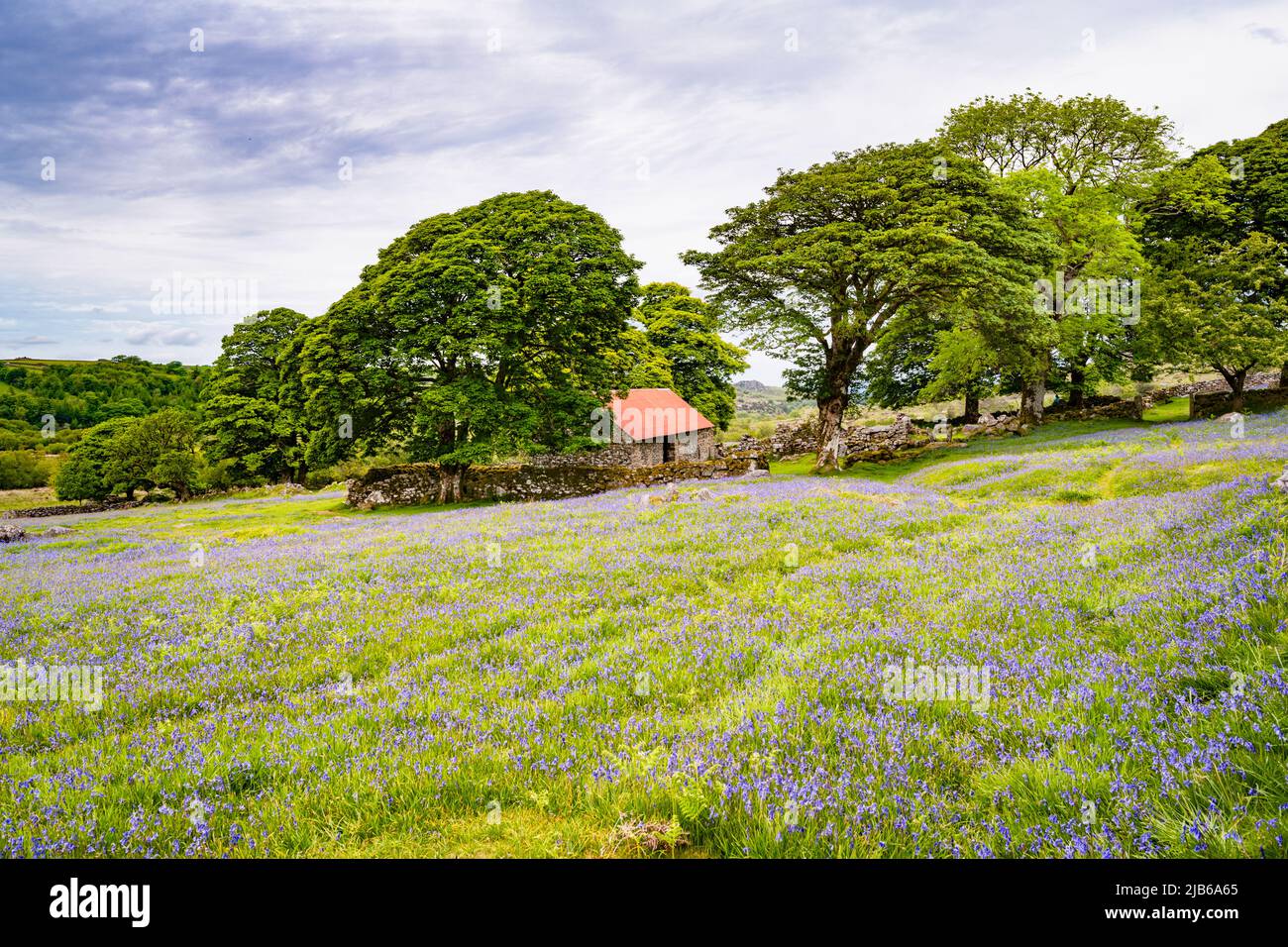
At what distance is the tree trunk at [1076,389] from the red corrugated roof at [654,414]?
30.5 metres

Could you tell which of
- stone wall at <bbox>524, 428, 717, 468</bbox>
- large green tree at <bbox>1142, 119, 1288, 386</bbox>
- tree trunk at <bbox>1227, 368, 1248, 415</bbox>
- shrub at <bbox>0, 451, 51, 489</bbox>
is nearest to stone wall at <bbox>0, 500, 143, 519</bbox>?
shrub at <bbox>0, 451, 51, 489</bbox>

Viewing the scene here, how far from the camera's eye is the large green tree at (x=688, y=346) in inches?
2372

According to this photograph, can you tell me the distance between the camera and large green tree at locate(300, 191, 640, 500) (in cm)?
3027

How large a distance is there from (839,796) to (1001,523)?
11422 mm

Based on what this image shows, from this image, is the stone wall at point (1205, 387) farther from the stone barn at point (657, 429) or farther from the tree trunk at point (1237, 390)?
the stone barn at point (657, 429)

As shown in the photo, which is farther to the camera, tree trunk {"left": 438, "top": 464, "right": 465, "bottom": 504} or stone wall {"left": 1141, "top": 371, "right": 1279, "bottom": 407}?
stone wall {"left": 1141, "top": 371, "right": 1279, "bottom": 407}

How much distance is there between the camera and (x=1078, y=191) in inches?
1492

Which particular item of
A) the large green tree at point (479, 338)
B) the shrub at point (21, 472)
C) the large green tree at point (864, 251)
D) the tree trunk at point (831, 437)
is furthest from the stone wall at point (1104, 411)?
the shrub at point (21, 472)

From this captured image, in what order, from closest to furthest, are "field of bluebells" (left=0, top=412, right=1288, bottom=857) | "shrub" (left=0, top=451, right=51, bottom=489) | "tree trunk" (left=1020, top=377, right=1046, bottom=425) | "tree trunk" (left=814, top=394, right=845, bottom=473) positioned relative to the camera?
1. "field of bluebells" (left=0, top=412, right=1288, bottom=857)
2. "tree trunk" (left=814, top=394, right=845, bottom=473)
3. "tree trunk" (left=1020, top=377, right=1046, bottom=425)
4. "shrub" (left=0, top=451, right=51, bottom=489)

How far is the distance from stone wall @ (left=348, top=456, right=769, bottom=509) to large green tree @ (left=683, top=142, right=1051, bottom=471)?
7.86 metres

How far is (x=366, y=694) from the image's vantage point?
609 centimetres

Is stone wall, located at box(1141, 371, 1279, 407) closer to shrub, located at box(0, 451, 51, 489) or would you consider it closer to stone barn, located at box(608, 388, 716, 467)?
stone barn, located at box(608, 388, 716, 467)

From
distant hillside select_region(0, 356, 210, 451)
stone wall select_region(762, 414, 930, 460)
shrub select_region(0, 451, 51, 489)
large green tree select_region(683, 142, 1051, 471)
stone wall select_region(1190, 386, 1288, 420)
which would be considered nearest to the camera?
large green tree select_region(683, 142, 1051, 471)

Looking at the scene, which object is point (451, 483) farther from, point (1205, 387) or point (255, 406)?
point (1205, 387)
